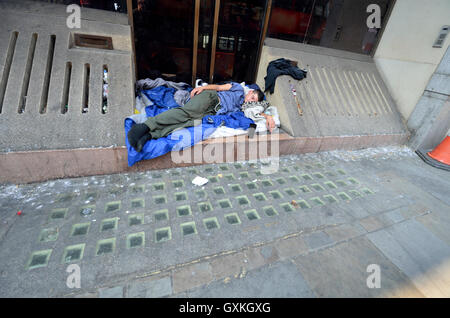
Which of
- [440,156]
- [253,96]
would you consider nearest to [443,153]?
[440,156]

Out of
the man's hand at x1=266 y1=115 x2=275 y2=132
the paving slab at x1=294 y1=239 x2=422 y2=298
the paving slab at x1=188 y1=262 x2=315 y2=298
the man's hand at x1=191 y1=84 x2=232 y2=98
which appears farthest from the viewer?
the man's hand at x1=191 y1=84 x2=232 y2=98

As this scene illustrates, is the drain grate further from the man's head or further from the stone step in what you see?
the man's head

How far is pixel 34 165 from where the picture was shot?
2.46 m

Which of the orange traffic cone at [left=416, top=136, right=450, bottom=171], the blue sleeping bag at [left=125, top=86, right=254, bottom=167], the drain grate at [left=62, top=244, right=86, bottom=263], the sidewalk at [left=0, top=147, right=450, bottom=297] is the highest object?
the blue sleeping bag at [left=125, top=86, right=254, bottom=167]

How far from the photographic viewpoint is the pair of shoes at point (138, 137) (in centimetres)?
262

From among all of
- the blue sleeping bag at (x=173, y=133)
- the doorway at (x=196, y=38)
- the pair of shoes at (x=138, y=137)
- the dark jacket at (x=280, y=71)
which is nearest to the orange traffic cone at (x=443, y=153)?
the dark jacket at (x=280, y=71)

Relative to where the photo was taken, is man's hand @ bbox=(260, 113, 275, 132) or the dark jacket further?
the dark jacket

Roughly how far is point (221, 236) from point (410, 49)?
19.4ft

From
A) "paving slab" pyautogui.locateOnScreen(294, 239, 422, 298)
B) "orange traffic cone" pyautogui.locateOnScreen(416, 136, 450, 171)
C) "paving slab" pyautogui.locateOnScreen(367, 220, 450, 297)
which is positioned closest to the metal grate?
"paving slab" pyautogui.locateOnScreen(294, 239, 422, 298)

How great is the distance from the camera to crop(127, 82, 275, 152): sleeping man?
272 cm

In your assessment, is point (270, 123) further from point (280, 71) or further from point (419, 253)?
point (419, 253)

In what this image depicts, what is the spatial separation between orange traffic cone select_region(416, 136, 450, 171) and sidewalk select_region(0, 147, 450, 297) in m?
1.35
